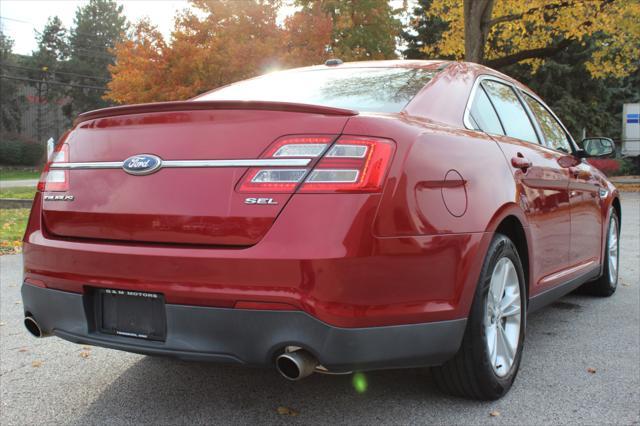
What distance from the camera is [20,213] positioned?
12.8m

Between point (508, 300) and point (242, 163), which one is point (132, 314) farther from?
point (508, 300)

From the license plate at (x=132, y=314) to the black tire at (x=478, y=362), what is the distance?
124 cm

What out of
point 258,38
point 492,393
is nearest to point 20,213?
point 258,38

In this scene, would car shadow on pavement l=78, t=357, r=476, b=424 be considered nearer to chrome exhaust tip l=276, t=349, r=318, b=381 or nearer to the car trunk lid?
chrome exhaust tip l=276, t=349, r=318, b=381

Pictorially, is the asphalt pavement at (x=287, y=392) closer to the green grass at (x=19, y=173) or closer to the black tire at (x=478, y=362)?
the black tire at (x=478, y=362)

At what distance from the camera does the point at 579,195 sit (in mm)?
4211

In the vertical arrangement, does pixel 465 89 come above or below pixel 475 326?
above

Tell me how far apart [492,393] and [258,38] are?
19441 mm

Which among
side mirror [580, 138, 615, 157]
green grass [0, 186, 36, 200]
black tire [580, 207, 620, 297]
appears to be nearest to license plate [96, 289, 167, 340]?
side mirror [580, 138, 615, 157]

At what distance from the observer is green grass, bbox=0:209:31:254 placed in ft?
26.9

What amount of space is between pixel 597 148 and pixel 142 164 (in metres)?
3.55

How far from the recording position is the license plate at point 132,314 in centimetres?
244

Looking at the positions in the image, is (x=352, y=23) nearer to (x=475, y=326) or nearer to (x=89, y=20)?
(x=475, y=326)

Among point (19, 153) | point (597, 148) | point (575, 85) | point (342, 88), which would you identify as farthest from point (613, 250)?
point (19, 153)
